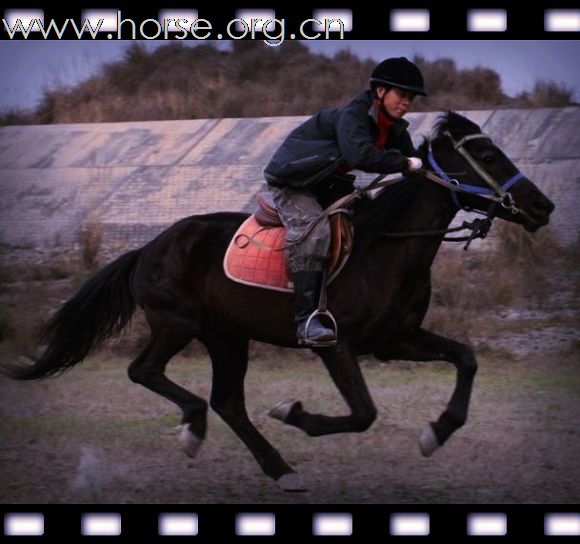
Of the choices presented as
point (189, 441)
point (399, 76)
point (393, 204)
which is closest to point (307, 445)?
point (189, 441)

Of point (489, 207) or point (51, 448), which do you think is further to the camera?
point (51, 448)

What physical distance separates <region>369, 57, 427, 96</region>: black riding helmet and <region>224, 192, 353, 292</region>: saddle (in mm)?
797

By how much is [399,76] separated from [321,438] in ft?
9.09

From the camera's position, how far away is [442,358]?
22.3 ft

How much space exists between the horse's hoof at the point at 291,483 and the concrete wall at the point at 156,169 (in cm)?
670

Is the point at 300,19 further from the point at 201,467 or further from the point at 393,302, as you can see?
the point at 201,467

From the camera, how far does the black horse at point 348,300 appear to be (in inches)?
259

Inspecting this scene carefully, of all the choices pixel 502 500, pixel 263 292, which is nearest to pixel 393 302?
pixel 263 292

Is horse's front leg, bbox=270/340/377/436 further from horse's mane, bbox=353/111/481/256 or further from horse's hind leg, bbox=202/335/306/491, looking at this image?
horse's mane, bbox=353/111/481/256

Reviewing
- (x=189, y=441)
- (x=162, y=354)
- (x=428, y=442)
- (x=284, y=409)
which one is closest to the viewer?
(x=428, y=442)

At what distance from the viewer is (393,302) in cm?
662

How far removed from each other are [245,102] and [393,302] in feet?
32.7

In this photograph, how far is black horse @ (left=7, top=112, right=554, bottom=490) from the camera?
6570mm

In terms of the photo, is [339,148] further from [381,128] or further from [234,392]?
[234,392]
